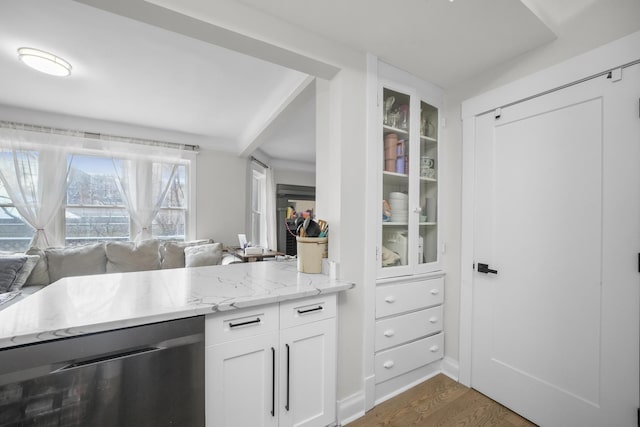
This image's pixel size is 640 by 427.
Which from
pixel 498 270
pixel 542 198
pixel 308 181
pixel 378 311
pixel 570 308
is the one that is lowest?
pixel 378 311

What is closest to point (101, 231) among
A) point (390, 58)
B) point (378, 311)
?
point (378, 311)

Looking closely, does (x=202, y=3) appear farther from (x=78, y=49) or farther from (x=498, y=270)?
(x=498, y=270)

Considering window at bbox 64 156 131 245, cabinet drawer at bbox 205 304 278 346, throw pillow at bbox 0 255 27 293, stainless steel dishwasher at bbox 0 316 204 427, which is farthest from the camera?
window at bbox 64 156 131 245

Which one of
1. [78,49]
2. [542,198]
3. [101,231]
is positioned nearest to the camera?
[542,198]

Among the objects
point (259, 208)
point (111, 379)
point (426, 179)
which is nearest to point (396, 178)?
point (426, 179)

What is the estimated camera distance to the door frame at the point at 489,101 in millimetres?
1280

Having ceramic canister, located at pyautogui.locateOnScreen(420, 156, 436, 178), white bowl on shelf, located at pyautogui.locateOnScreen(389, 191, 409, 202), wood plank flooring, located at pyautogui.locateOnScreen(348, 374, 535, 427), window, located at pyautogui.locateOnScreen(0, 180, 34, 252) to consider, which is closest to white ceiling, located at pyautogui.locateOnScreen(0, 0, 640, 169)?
ceramic canister, located at pyautogui.locateOnScreen(420, 156, 436, 178)

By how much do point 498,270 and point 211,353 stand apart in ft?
5.98

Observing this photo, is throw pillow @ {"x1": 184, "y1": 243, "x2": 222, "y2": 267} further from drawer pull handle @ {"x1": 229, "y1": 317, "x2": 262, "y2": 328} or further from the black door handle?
the black door handle

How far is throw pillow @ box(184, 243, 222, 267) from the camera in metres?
3.23

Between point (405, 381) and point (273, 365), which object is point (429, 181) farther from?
point (273, 365)

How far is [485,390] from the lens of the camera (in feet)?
5.79

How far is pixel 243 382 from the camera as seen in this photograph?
1.14 metres

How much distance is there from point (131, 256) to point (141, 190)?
95 cm
